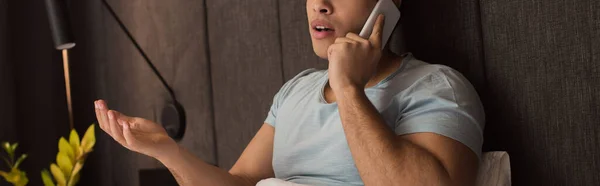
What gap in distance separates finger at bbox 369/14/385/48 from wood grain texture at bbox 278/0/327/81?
41cm

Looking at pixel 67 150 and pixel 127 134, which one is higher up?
pixel 127 134

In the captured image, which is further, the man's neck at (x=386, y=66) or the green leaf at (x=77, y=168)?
the green leaf at (x=77, y=168)

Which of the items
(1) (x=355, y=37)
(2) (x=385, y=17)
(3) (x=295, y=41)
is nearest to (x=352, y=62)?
(1) (x=355, y=37)

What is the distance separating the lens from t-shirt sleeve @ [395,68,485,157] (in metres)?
1.18

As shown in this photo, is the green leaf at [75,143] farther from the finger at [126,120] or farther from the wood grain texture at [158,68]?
the finger at [126,120]

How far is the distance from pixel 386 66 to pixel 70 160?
49.7 inches

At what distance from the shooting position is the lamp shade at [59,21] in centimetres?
217

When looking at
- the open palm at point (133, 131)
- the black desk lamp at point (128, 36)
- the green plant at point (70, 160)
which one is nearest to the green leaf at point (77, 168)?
the green plant at point (70, 160)

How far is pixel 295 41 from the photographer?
71.2 inches

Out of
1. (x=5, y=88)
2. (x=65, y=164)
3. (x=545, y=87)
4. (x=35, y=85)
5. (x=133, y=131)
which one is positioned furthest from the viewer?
(x=35, y=85)

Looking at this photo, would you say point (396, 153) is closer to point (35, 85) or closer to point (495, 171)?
point (495, 171)

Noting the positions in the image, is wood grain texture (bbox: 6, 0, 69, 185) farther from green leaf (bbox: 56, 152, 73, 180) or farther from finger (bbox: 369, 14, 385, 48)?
finger (bbox: 369, 14, 385, 48)

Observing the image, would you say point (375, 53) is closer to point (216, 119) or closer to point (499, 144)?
point (499, 144)

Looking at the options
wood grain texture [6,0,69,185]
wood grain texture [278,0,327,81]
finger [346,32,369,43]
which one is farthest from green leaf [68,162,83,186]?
finger [346,32,369,43]
